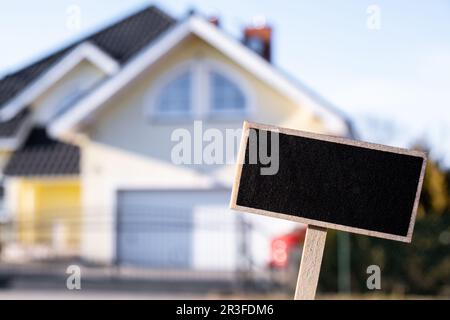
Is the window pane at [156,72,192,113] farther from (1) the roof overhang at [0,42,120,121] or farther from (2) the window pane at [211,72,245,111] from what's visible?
Answer: (1) the roof overhang at [0,42,120,121]

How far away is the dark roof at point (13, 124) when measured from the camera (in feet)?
64.1

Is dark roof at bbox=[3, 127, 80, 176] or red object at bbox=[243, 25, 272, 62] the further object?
dark roof at bbox=[3, 127, 80, 176]

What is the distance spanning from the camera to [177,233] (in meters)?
16.5

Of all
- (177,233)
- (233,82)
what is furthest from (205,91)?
(177,233)

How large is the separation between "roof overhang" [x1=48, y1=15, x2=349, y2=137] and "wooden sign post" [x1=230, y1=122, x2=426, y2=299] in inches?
503

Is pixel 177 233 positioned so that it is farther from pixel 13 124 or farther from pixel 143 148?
pixel 13 124

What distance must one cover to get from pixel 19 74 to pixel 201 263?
812 centimetres

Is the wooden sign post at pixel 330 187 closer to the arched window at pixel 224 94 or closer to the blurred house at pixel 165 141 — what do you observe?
the blurred house at pixel 165 141

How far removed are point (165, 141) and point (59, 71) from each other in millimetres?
3678

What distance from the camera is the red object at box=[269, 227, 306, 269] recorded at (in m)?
13.0

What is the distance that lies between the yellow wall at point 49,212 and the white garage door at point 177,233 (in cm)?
164

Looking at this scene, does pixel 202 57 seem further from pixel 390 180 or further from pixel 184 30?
pixel 390 180

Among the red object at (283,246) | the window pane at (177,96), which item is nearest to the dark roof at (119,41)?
the window pane at (177,96)

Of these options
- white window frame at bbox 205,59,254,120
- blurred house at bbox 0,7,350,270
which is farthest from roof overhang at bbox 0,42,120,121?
white window frame at bbox 205,59,254,120
